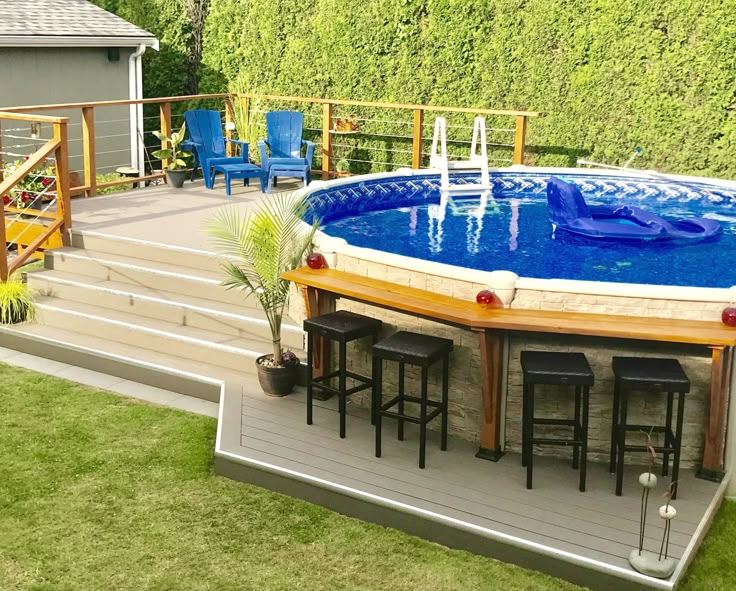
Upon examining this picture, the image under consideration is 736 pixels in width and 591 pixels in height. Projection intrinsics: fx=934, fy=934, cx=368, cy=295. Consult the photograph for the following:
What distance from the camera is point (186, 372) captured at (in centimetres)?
777

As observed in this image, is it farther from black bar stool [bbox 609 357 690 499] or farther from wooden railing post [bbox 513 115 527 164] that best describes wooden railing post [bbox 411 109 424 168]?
black bar stool [bbox 609 357 690 499]

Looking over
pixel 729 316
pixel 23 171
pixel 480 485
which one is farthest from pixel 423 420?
pixel 23 171

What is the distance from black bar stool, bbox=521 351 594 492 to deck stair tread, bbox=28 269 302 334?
2648mm

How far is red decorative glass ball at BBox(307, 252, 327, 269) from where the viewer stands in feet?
23.1

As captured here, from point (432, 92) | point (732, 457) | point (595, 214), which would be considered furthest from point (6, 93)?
point (732, 457)

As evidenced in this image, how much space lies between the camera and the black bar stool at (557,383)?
558 centimetres

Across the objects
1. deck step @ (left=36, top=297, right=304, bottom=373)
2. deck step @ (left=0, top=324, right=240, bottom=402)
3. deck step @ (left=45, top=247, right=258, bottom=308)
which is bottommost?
deck step @ (left=0, top=324, right=240, bottom=402)

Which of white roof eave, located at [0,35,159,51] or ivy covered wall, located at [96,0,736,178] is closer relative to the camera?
ivy covered wall, located at [96,0,736,178]

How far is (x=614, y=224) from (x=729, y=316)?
15.4 ft

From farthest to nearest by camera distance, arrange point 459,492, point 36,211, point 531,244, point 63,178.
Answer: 1. point 36,211
2. point 531,244
3. point 63,178
4. point 459,492

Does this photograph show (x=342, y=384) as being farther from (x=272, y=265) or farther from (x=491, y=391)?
(x=272, y=265)

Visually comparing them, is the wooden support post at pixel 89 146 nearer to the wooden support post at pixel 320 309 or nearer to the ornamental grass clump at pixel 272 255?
the ornamental grass clump at pixel 272 255

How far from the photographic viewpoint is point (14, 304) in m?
8.87

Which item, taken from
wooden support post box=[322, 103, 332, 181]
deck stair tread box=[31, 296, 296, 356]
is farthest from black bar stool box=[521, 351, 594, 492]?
wooden support post box=[322, 103, 332, 181]
